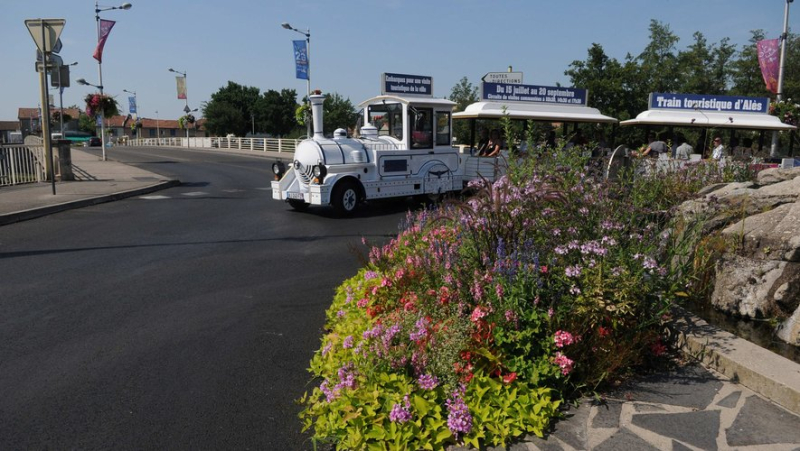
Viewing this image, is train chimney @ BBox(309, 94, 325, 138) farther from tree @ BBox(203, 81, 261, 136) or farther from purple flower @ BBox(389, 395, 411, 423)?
tree @ BBox(203, 81, 261, 136)

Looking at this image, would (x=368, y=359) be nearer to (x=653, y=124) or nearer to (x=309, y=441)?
(x=309, y=441)

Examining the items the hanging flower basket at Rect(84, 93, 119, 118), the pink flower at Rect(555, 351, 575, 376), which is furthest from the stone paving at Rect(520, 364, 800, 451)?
the hanging flower basket at Rect(84, 93, 119, 118)

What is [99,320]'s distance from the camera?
17.9 feet

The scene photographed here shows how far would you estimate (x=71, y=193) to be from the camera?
14.6 meters

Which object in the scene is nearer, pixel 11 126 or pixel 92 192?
pixel 92 192

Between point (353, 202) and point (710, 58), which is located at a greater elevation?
point (710, 58)

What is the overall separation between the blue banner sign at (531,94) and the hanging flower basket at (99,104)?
823 inches

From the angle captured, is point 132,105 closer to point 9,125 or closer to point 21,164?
point 21,164

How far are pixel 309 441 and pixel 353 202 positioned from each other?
9.01 metres

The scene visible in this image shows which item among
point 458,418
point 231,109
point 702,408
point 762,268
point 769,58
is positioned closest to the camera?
point 458,418

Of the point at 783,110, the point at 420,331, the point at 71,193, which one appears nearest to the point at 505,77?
the point at 783,110

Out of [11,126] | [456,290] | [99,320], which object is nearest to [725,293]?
[456,290]

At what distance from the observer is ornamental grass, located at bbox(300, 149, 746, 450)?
3242mm

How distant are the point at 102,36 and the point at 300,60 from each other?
1046 cm
